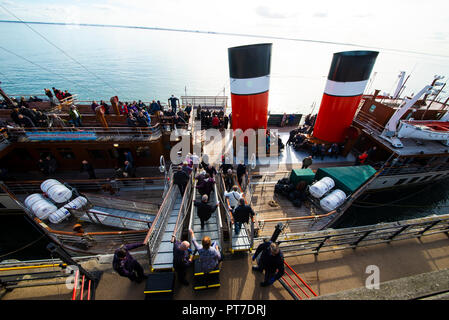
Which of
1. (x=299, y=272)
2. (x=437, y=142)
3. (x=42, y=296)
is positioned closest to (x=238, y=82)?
(x=299, y=272)

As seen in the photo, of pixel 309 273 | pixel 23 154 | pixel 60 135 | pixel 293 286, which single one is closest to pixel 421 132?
pixel 309 273

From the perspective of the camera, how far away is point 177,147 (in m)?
12.7

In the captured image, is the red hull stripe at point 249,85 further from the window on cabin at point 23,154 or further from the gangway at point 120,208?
the window on cabin at point 23,154

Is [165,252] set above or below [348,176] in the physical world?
above

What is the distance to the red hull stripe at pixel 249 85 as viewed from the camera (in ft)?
38.3

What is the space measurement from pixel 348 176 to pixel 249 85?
26.8 ft

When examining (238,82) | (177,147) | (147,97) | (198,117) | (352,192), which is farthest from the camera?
(147,97)

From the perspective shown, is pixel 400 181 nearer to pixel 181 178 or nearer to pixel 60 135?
pixel 181 178

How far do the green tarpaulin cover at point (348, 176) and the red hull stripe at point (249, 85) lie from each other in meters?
6.60

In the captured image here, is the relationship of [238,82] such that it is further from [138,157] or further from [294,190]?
[138,157]

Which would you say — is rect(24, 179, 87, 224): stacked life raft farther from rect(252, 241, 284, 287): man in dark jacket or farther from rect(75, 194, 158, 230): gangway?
rect(252, 241, 284, 287): man in dark jacket

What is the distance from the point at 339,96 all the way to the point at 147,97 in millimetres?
32571

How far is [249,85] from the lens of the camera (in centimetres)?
1177

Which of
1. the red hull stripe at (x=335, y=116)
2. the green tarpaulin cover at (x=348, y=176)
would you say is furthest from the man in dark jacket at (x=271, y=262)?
the red hull stripe at (x=335, y=116)
